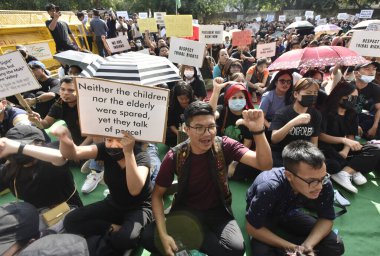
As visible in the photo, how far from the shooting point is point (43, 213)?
7.68 feet

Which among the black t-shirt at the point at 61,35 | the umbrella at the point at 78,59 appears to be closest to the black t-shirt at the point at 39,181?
the umbrella at the point at 78,59

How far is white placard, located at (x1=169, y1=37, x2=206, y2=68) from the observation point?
4895 millimetres

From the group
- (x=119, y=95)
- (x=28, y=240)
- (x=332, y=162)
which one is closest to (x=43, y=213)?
(x=28, y=240)

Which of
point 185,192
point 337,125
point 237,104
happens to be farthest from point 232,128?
point 185,192

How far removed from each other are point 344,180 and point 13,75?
13.4 feet

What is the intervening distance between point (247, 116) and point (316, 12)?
42882 millimetres

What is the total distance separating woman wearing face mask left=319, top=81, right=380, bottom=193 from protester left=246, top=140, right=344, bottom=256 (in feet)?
4.56

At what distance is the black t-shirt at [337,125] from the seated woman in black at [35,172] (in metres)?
3.06

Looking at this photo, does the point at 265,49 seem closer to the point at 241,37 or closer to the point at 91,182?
the point at 241,37

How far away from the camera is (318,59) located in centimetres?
391

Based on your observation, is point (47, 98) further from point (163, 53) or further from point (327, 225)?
point (327, 225)

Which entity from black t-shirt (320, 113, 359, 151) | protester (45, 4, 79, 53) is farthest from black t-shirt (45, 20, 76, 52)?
black t-shirt (320, 113, 359, 151)

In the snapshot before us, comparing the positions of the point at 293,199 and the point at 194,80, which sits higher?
the point at 194,80

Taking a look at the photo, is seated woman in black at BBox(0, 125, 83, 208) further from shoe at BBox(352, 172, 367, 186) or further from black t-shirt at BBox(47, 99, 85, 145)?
shoe at BBox(352, 172, 367, 186)
